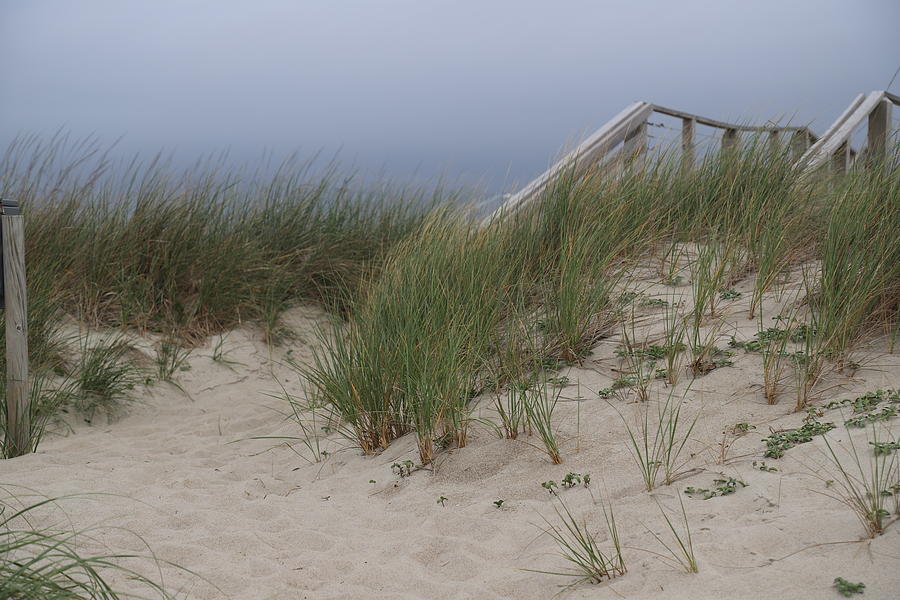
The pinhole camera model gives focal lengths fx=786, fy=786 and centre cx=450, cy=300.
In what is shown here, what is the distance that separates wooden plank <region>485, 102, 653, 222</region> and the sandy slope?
1.42 metres

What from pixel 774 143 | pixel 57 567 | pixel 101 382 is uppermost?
pixel 774 143

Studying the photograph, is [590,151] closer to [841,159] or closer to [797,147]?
[797,147]

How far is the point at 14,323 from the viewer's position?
3775mm

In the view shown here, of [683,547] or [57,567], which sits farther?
[57,567]

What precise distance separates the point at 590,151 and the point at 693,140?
0.76 metres

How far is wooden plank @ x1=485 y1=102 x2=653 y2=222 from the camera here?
5.21m

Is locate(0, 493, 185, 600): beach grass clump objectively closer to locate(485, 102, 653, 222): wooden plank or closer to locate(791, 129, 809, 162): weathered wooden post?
locate(485, 102, 653, 222): wooden plank

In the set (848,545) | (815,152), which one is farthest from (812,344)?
(815,152)

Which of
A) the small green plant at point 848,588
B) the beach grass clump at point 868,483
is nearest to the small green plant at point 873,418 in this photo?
the beach grass clump at point 868,483

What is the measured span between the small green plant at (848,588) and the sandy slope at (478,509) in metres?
0.02

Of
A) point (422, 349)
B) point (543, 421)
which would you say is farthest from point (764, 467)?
point (422, 349)

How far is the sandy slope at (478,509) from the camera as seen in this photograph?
2203 millimetres

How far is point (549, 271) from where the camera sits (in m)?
4.46

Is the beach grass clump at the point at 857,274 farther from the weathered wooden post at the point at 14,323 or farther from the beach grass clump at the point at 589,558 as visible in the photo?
the weathered wooden post at the point at 14,323
